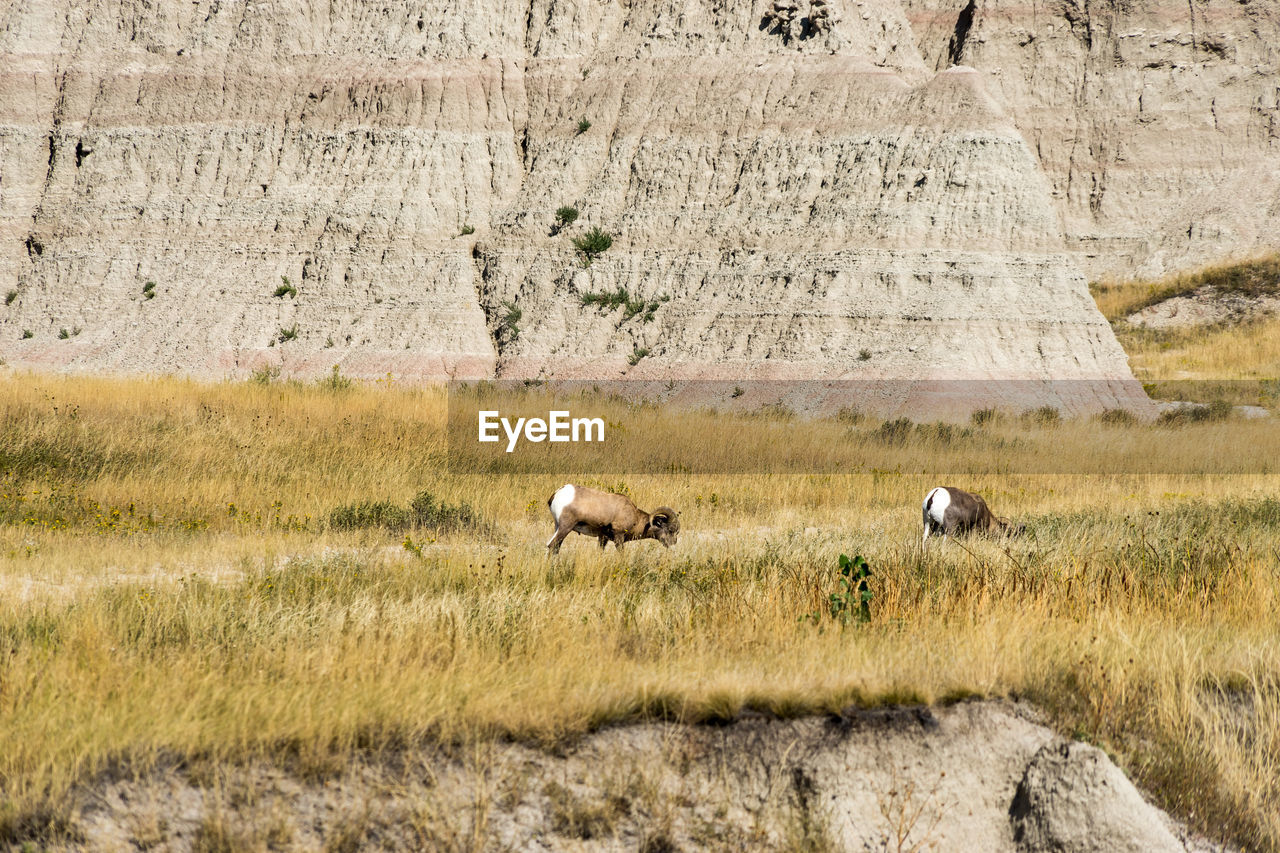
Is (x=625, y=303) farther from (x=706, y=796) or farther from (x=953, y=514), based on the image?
(x=706, y=796)

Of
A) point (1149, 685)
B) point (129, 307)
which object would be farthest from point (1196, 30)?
point (1149, 685)

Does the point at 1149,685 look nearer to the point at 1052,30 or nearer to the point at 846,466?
the point at 846,466

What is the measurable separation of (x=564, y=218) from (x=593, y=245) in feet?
7.00

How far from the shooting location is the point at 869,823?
4.93m

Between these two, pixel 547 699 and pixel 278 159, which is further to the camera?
pixel 278 159

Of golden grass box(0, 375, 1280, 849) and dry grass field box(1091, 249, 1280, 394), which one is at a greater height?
dry grass field box(1091, 249, 1280, 394)

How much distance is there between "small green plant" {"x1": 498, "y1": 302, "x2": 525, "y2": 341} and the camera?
42.1 metres

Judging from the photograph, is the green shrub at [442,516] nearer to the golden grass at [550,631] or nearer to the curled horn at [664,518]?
the golden grass at [550,631]

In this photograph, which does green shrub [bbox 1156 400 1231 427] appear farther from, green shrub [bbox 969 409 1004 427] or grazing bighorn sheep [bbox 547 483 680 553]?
grazing bighorn sheep [bbox 547 483 680 553]

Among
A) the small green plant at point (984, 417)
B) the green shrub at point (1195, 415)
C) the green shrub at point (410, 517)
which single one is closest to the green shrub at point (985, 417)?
the small green plant at point (984, 417)

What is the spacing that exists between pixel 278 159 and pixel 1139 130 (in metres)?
44.7

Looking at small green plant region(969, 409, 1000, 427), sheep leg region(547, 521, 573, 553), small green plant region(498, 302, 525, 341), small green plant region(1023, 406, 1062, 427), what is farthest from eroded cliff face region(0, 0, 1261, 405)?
sheep leg region(547, 521, 573, 553)

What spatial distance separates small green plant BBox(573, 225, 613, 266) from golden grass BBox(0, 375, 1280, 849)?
3080cm

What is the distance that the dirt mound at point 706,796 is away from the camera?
4309 mm
